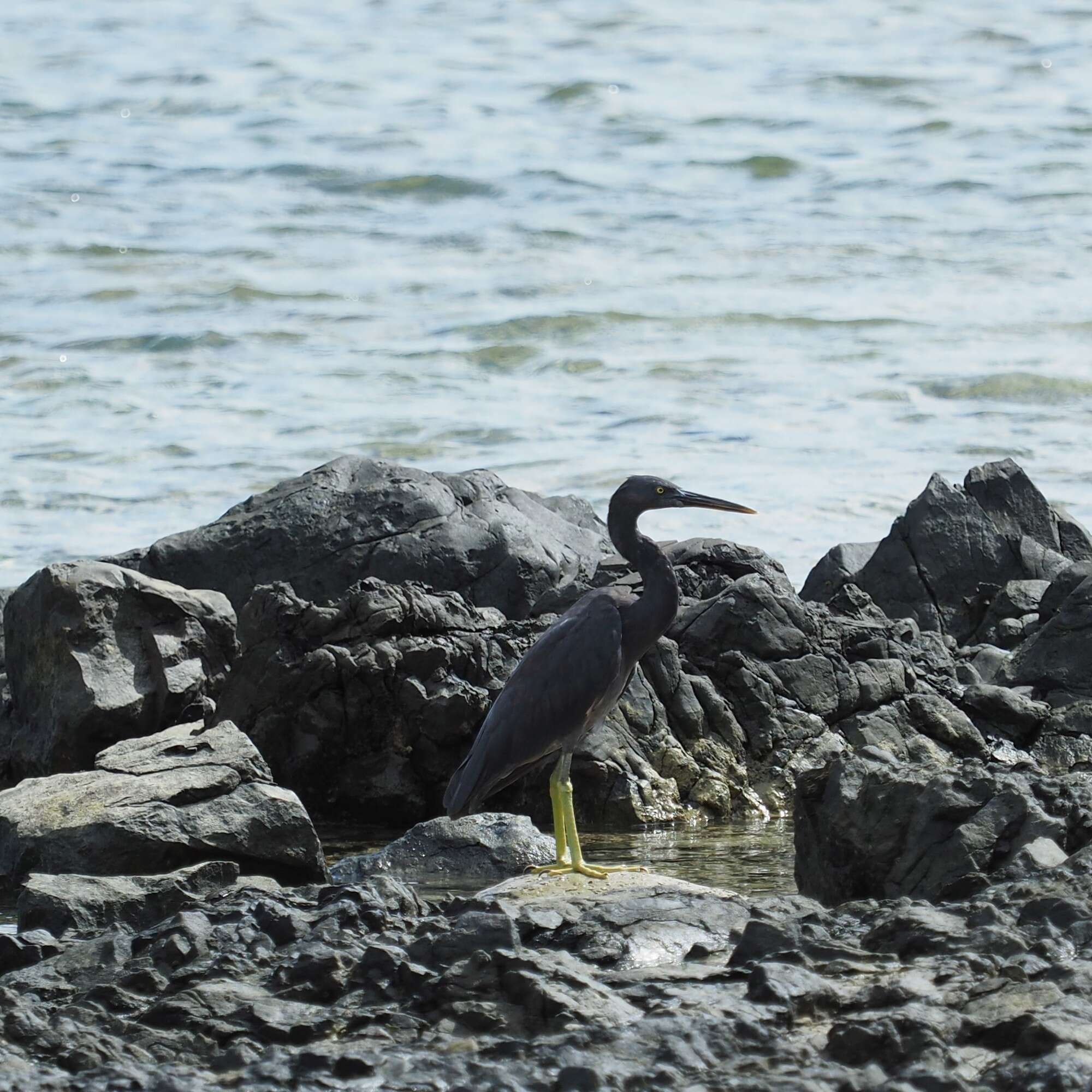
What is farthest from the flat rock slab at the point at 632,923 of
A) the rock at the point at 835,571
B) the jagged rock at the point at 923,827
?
the rock at the point at 835,571

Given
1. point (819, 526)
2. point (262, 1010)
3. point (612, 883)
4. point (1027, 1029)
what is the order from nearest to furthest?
1. point (1027, 1029)
2. point (262, 1010)
3. point (612, 883)
4. point (819, 526)

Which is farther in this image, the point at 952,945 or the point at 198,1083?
the point at 952,945

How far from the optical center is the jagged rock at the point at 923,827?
639 centimetres

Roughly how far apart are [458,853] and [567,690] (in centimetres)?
103

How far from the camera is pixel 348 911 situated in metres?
5.77

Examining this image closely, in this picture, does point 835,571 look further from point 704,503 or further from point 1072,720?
point 704,503

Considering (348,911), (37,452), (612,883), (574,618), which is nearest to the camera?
(348,911)

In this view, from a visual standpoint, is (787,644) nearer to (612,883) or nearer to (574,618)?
(574,618)

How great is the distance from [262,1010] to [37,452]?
57.6ft

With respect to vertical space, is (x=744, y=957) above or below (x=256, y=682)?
above

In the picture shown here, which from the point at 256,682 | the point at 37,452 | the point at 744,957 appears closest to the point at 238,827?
the point at 256,682

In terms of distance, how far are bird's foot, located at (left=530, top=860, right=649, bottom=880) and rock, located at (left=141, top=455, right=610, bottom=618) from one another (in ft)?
14.2

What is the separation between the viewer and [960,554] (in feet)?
43.2

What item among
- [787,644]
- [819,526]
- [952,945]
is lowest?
[819,526]
